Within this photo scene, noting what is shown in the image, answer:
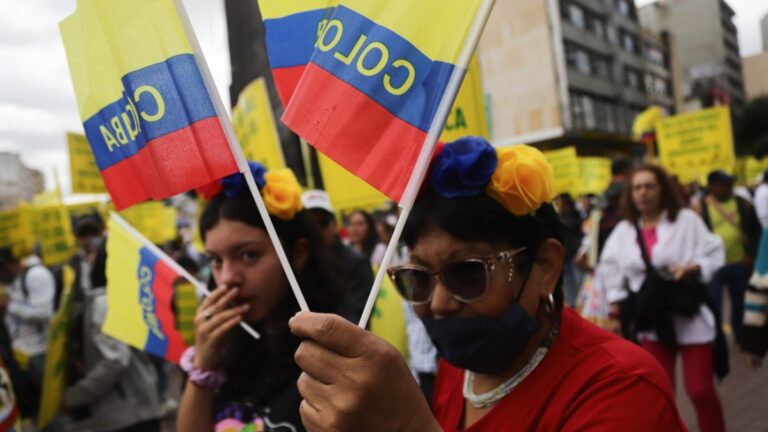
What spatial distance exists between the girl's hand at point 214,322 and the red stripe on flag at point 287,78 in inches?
35.2

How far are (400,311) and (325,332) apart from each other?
254 cm

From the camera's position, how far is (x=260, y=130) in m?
3.64

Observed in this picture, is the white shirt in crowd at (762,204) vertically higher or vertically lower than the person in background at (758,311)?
higher

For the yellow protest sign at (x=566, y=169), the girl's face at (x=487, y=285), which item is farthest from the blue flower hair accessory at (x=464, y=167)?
the yellow protest sign at (x=566, y=169)

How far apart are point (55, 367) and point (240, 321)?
2175 millimetres

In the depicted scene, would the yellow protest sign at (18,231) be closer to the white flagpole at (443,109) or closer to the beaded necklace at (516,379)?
the beaded necklace at (516,379)

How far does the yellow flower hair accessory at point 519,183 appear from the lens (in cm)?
143

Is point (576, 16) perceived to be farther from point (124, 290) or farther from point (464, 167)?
point (464, 167)

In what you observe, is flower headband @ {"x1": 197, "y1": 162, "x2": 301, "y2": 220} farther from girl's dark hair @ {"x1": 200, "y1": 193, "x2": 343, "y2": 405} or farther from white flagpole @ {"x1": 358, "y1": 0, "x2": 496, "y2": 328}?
white flagpole @ {"x1": 358, "y1": 0, "x2": 496, "y2": 328}

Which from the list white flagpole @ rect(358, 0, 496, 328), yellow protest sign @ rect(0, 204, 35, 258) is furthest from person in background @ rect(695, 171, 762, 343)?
yellow protest sign @ rect(0, 204, 35, 258)

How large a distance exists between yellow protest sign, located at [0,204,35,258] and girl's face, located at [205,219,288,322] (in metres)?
6.75

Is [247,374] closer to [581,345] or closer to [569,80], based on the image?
[581,345]

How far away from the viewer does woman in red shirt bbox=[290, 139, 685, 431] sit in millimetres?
1229

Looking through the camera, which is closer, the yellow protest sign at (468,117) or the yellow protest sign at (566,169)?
the yellow protest sign at (468,117)
